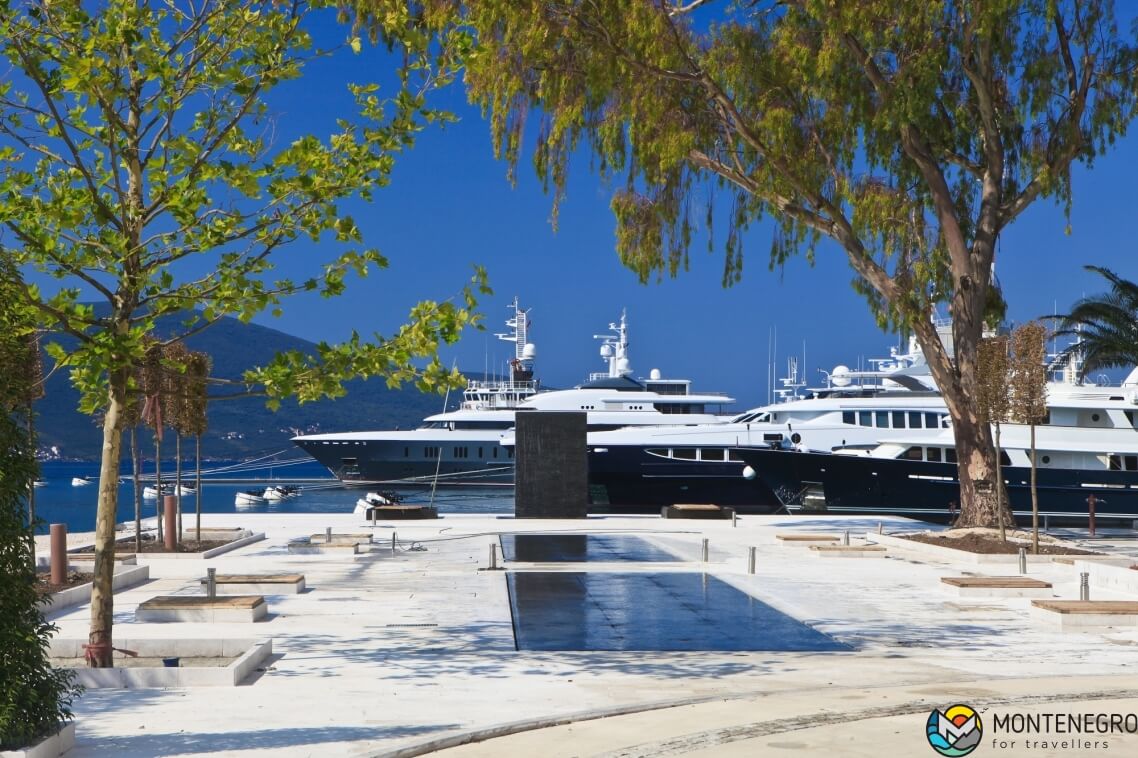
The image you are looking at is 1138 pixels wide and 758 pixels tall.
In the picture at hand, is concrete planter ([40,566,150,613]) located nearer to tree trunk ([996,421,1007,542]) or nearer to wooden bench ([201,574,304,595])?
wooden bench ([201,574,304,595])

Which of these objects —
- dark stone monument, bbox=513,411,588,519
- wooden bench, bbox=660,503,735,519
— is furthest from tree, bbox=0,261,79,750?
wooden bench, bbox=660,503,735,519

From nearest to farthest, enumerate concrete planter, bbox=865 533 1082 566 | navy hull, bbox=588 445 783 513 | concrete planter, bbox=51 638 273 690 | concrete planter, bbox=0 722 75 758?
1. concrete planter, bbox=0 722 75 758
2. concrete planter, bbox=51 638 273 690
3. concrete planter, bbox=865 533 1082 566
4. navy hull, bbox=588 445 783 513

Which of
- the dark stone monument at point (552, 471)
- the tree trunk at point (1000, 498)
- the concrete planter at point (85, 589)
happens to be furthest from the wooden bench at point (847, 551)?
the concrete planter at point (85, 589)

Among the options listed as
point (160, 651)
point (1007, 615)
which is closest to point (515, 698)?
point (160, 651)

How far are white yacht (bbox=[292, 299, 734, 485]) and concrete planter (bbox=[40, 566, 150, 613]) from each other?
5097 cm

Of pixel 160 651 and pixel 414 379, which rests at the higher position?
pixel 414 379

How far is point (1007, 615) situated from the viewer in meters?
14.4

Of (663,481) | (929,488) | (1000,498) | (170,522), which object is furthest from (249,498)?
(1000,498)

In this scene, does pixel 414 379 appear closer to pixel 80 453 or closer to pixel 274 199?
pixel 274 199

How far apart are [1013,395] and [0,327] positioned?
17413 millimetres

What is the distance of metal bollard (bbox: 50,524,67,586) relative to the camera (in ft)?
51.6

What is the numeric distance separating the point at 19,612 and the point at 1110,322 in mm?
32070

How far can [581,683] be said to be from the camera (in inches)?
392

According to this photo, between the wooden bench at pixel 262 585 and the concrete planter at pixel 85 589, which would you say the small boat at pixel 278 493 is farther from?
the wooden bench at pixel 262 585
